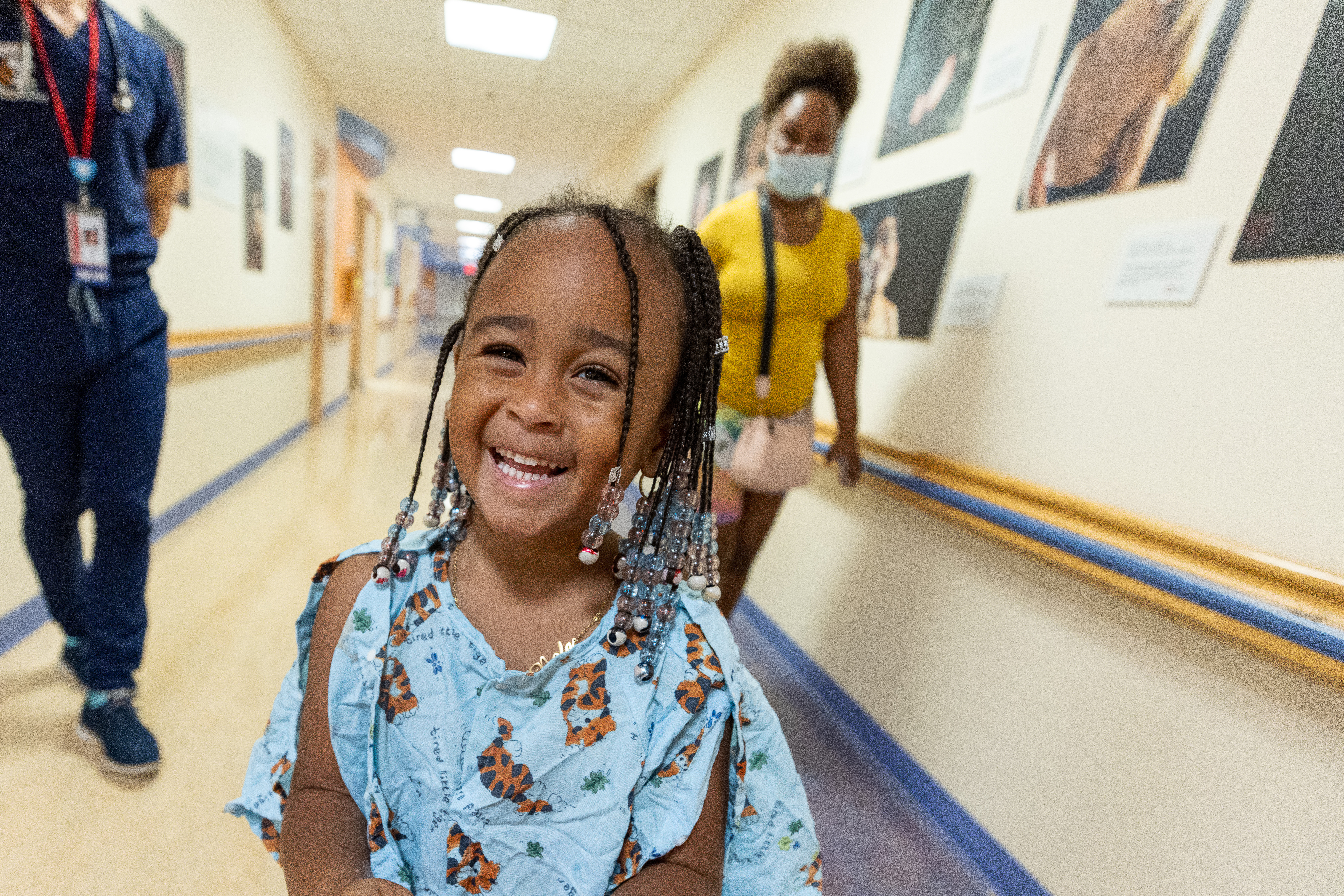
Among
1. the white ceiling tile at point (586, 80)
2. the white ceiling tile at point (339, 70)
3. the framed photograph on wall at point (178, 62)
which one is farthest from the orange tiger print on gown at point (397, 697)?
the white ceiling tile at point (339, 70)

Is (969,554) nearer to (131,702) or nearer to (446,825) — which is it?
(446,825)

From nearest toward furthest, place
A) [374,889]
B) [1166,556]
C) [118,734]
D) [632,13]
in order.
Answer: [374,889], [1166,556], [118,734], [632,13]

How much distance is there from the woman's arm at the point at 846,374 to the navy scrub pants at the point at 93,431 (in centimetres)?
155

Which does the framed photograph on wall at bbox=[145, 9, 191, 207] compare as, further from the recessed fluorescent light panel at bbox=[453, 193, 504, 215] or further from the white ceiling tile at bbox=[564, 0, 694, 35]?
the recessed fluorescent light panel at bbox=[453, 193, 504, 215]

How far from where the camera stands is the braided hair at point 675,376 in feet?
2.51

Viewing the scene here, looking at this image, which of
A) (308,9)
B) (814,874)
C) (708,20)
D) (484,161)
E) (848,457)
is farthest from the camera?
(484,161)

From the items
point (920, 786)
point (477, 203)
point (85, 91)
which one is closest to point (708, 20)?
point (85, 91)

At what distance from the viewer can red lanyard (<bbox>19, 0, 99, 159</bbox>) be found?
116 centimetres

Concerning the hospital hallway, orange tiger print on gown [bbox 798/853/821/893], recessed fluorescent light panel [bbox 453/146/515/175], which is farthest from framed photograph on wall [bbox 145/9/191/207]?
recessed fluorescent light panel [bbox 453/146/515/175]

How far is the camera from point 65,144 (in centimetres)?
120

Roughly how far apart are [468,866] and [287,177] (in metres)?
4.73

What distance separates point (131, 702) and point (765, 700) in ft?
5.35

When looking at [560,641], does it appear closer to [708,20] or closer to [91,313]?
[91,313]

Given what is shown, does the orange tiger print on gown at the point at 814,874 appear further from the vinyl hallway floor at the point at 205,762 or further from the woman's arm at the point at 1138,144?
the woman's arm at the point at 1138,144
